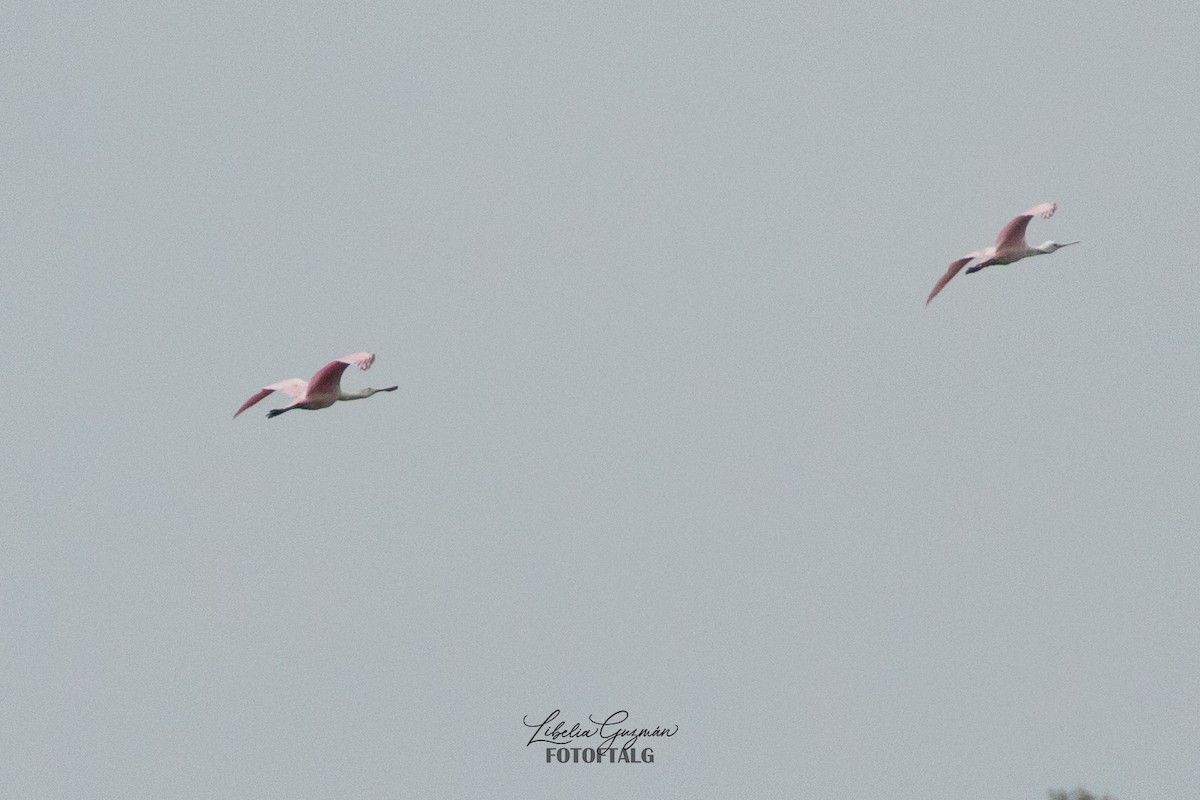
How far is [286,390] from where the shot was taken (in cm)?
3344

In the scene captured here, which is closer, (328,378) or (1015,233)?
(328,378)

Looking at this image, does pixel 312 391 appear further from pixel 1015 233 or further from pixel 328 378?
pixel 1015 233

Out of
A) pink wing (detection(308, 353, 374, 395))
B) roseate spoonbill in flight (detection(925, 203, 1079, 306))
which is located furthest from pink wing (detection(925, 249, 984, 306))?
pink wing (detection(308, 353, 374, 395))

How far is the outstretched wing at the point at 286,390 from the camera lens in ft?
109

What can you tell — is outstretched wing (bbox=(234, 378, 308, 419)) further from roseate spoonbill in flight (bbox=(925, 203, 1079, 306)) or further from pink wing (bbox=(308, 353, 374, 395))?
roseate spoonbill in flight (bbox=(925, 203, 1079, 306))

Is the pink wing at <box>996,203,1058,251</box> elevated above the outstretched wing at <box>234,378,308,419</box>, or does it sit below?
above

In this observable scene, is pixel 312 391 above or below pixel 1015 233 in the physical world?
below

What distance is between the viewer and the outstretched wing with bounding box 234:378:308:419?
1312 inches

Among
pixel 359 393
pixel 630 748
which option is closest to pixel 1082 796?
pixel 630 748

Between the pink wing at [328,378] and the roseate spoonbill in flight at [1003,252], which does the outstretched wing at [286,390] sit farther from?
the roseate spoonbill in flight at [1003,252]

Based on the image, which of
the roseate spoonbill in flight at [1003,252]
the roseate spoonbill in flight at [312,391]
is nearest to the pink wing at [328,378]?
the roseate spoonbill in flight at [312,391]

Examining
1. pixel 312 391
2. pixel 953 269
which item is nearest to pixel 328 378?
pixel 312 391

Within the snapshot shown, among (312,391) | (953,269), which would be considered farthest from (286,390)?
(953,269)

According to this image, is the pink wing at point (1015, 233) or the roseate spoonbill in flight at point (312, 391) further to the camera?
the pink wing at point (1015, 233)
